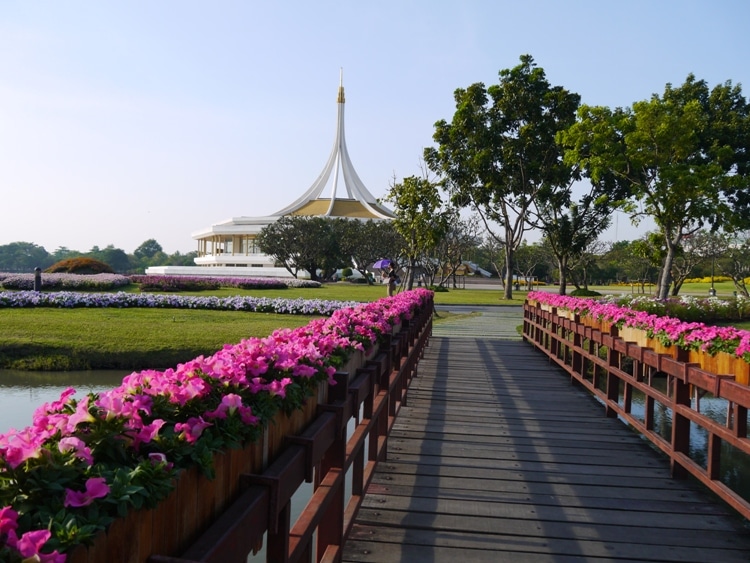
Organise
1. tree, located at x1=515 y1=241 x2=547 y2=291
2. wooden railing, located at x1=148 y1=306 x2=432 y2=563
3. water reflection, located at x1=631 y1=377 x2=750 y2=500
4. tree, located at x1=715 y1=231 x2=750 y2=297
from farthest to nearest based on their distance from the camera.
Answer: tree, located at x1=515 y1=241 x2=547 y2=291, tree, located at x1=715 y1=231 x2=750 y2=297, water reflection, located at x1=631 y1=377 x2=750 y2=500, wooden railing, located at x1=148 y1=306 x2=432 y2=563

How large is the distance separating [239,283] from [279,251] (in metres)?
15.9

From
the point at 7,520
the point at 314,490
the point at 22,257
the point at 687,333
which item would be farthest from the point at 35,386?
the point at 22,257

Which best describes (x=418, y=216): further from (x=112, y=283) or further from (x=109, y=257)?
(x=109, y=257)

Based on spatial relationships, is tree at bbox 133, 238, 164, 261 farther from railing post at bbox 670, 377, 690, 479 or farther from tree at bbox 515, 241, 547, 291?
railing post at bbox 670, 377, 690, 479

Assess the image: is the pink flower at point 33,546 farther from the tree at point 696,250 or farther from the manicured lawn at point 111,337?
the tree at point 696,250

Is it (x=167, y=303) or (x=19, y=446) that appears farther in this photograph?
(x=167, y=303)

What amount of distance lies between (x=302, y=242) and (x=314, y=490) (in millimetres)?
43342

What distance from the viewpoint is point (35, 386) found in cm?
973

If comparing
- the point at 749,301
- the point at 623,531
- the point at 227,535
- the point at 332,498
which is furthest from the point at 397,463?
the point at 749,301

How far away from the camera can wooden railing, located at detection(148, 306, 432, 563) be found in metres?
1.87

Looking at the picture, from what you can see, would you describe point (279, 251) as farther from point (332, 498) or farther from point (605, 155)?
point (332, 498)

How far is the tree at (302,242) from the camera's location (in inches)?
1822

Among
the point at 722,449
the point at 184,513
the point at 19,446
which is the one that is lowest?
the point at 722,449

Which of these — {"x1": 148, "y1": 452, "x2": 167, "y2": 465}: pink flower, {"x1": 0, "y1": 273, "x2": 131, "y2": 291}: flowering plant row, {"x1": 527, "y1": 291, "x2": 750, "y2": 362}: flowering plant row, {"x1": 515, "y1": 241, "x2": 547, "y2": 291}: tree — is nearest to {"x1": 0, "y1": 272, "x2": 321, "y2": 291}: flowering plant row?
{"x1": 0, "y1": 273, "x2": 131, "y2": 291}: flowering plant row
